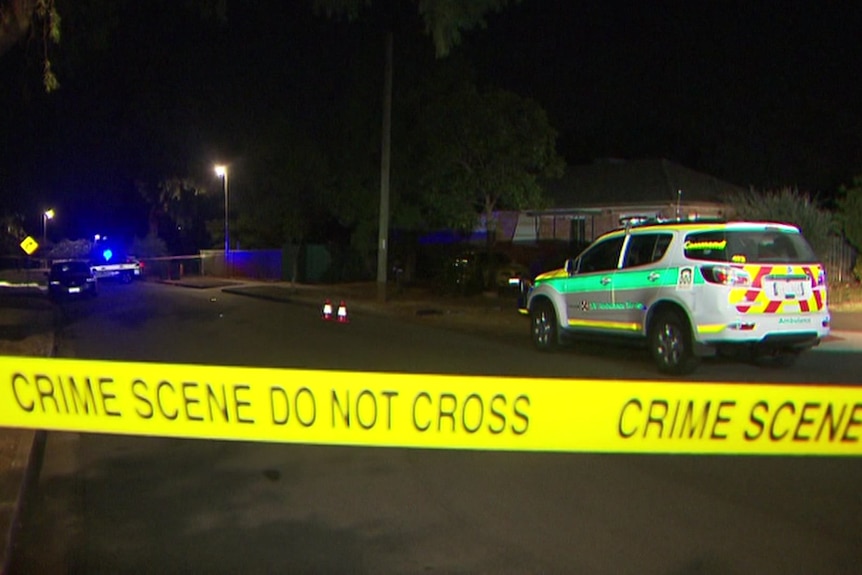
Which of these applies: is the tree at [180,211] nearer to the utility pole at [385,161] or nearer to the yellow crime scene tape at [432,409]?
the utility pole at [385,161]

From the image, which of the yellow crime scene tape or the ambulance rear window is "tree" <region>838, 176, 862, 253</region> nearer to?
the ambulance rear window

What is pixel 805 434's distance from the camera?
5.18m

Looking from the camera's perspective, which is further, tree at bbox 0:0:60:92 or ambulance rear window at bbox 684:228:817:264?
ambulance rear window at bbox 684:228:817:264

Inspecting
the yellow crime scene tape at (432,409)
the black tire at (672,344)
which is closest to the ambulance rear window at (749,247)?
the black tire at (672,344)

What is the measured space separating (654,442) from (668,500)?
1.54 metres

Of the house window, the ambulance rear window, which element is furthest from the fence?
the ambulance rear window

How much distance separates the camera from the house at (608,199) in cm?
3475

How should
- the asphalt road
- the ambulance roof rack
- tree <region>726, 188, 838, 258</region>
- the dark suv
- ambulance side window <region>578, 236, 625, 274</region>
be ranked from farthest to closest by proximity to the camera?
the dark suv, tree <region>726, 188, 838, 258</region>, ambulance side window <region>578, 236, 625, 274</region>, the ambulance roof rack, the asphalt road

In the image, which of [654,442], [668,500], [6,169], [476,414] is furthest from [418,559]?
[6,169]

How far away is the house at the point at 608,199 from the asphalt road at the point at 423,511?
86.6 feet

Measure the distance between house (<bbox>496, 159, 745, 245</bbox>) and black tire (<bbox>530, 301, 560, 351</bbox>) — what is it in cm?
1916

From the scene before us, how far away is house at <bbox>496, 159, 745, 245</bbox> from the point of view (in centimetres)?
3475

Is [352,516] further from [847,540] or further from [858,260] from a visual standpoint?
[858,260]

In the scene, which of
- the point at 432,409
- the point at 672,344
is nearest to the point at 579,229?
the point at 672,344
